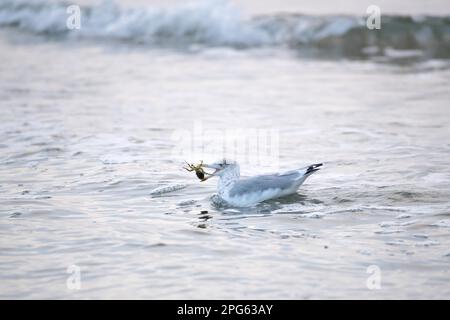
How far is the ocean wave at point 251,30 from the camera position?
1847 cm

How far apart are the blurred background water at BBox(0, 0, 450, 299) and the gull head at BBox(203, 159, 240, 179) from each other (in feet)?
1.31

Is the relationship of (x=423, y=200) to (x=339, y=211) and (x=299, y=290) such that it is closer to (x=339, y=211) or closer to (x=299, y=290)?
(x=339, y=211)

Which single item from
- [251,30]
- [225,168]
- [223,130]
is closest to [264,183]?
[225,168]

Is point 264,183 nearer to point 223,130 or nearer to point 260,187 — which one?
point 260,187

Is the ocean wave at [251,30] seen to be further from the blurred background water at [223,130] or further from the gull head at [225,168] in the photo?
the gull head at [225,168]

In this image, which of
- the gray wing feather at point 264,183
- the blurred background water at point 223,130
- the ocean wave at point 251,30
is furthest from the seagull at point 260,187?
the ocean wave at point 251,30

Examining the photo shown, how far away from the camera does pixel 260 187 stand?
899cm

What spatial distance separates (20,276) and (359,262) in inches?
105

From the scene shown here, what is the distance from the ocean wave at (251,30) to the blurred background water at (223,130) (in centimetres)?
5

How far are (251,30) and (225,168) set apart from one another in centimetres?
1063

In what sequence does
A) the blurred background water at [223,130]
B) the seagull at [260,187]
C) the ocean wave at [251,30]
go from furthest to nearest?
the ocean wave at [251,30] → the seagull at [260,187] → the blurred background water at [223,130]

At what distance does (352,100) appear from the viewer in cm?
1389

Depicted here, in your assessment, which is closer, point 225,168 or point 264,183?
point 264,183
